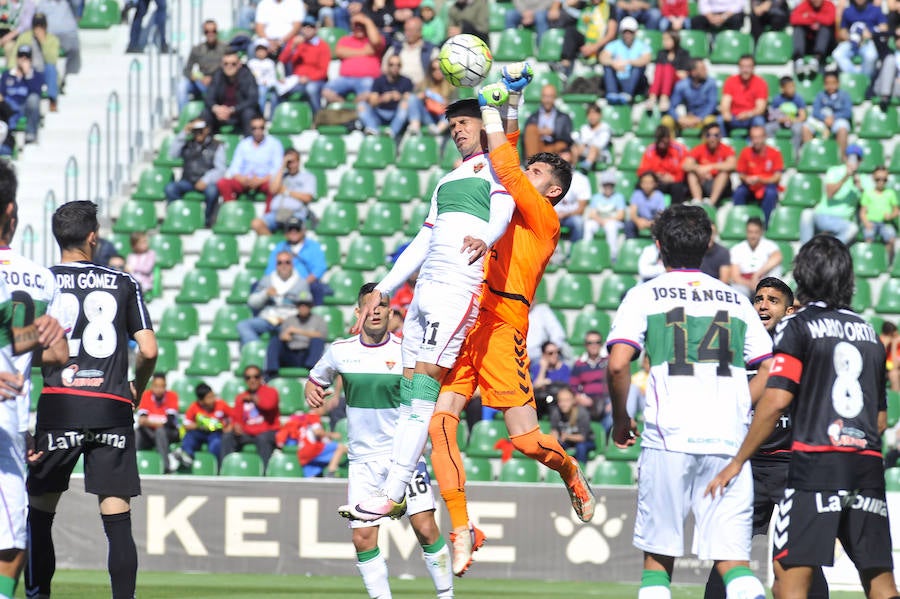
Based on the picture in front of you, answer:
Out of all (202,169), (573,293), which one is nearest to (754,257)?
(573,293)

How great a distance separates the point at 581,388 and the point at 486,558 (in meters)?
2.72

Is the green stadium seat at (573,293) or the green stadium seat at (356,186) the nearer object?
the green stadium seat at (573,293)

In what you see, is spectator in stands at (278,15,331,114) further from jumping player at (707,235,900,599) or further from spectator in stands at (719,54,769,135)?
jumping player at (707,235,900,599)

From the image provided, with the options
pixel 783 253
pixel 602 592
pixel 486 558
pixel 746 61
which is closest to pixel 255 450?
pixel 486 558

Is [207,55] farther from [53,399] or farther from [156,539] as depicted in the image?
[53,399]

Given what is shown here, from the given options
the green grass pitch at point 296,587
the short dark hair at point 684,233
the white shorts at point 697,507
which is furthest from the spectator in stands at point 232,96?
the white shorts at point 697,507

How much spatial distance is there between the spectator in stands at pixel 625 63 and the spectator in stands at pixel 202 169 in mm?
5424

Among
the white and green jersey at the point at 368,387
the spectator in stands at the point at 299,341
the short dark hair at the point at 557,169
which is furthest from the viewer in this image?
the spectator in stands at the point at 299,341

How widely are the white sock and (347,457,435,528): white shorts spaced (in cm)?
29

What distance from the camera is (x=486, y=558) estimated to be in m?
15.3

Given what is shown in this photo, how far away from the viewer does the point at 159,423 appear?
1705cm

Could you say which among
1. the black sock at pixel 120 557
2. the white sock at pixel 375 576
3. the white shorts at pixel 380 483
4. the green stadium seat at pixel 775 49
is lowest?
the white sock at pixel 375 576

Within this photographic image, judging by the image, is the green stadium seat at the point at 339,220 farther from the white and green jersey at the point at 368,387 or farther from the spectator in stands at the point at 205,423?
the white and green jersey at the point at 368,387

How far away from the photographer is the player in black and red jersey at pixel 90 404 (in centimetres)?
921
